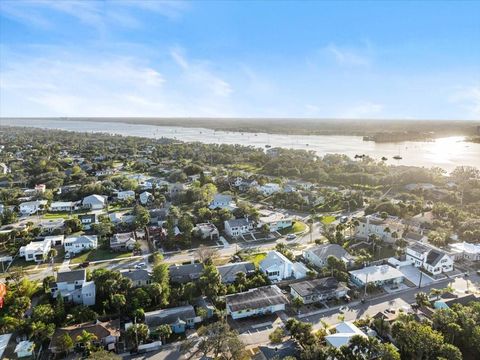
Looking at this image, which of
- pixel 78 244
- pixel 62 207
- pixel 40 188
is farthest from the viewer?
pixel 40 188

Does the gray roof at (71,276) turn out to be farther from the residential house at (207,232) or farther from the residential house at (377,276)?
the residential house at (377,276)

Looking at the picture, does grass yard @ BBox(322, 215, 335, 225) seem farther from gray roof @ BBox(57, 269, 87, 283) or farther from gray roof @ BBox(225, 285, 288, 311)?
gray roof @ BBox(57, 269, 87, 283)

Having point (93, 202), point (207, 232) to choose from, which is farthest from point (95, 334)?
point (93, 202)

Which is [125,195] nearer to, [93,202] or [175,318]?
[93,202]

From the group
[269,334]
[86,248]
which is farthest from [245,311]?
[86,248]

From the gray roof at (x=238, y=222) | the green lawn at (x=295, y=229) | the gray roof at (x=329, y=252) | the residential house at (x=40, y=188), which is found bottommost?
the green lawn at (x=295, y=229)

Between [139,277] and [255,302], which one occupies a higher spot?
[139,277]

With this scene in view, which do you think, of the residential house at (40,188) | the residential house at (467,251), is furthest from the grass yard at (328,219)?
the residential house at (40,188)
